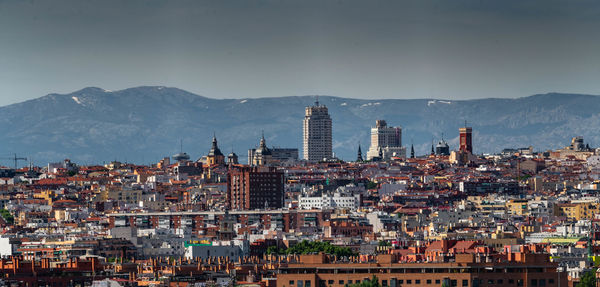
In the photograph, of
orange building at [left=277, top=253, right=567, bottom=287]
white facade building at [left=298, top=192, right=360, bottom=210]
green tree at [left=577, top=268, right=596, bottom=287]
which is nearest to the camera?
orange building at [left=277, top=253, right=567, bottom=287]

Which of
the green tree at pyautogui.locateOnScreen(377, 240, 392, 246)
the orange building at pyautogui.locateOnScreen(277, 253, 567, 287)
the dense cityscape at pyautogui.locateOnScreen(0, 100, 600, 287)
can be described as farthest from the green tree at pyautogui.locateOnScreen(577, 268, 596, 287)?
the green tree at pyautogui.locateOnScreen(377, 240, 392, 246)

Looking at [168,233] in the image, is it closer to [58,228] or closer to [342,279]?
[58,228]

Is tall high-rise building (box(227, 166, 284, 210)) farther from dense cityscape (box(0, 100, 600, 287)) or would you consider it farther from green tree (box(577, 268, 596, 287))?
green tree (box(577, 268, 596, 287))

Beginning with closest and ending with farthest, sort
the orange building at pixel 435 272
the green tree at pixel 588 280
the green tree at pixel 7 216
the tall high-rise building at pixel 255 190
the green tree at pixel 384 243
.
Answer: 1. the orange building at pixel 435 272
2. the green tree at pixel 588 280
3. the green tree at pixel 384 243
4. the green tree at pixel 7 216
5. the tall high-rise building at pixel 255 190

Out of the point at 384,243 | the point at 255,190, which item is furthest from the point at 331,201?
the point at 384,243

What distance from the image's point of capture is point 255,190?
180500mm

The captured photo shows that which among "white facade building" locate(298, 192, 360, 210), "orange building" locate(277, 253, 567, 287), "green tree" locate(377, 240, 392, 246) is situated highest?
"white facade building" locate(298, 192, 360, 210)

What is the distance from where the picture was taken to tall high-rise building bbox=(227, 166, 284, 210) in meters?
179

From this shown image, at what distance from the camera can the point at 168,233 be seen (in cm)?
13638

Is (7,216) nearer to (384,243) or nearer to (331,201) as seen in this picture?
(331,201)

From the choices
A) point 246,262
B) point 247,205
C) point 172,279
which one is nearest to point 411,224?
point 247,205

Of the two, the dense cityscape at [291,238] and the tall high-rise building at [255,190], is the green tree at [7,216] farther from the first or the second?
the tall high-rise building at [255,190]

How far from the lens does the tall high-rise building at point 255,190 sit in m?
179

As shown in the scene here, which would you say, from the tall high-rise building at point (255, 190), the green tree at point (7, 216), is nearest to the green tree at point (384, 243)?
the green tree at point (7, 216)
